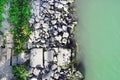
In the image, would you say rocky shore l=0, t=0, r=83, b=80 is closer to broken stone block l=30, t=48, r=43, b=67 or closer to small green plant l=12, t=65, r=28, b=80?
broken stone block l=30, t=48, r=43, b=67

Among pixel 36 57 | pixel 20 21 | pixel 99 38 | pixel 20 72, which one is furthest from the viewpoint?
pixel 99 38

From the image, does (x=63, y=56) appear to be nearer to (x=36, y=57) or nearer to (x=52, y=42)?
(x=52, y=42)

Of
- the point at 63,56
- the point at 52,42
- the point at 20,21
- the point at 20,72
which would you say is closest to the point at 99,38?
the point at 63,56

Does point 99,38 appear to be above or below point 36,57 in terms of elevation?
above

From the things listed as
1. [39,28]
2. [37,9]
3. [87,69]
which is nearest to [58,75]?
[87,69]

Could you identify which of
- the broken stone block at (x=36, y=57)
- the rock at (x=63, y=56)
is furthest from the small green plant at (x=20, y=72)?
the rock at (x=63, y=56)
